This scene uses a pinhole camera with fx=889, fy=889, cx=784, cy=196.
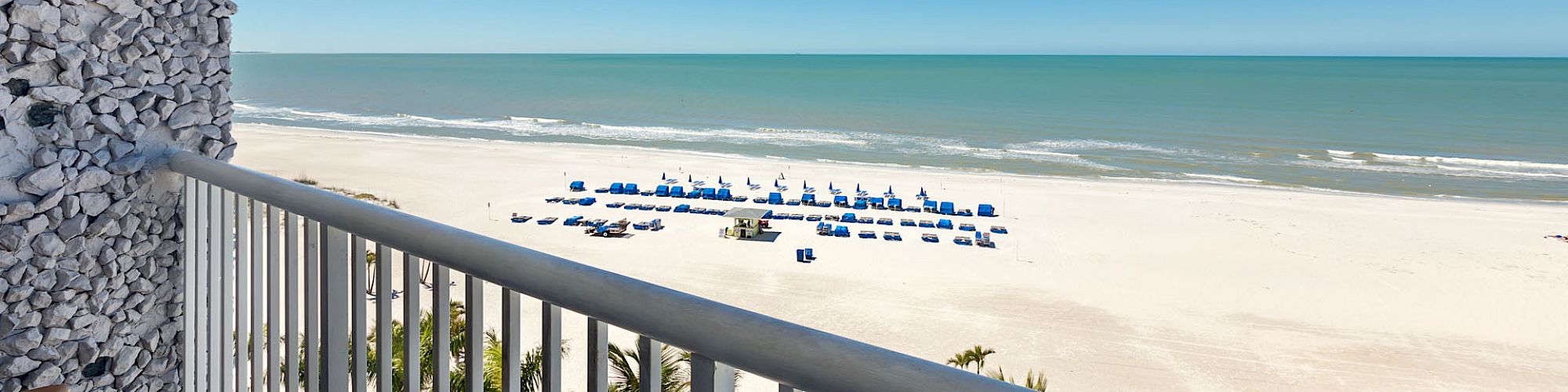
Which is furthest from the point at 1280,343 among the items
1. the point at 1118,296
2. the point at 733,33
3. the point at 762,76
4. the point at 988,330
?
the point at 733,33

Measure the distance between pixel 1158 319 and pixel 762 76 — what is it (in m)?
62.0

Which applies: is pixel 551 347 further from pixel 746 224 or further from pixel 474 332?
pixel 746 224

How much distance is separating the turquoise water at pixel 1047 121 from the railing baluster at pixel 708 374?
21892 millimetres

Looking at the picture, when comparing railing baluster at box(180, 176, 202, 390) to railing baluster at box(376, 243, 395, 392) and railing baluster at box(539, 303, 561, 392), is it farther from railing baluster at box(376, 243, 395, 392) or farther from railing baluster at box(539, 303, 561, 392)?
railing baluster at box(539, 303, 561, 392)

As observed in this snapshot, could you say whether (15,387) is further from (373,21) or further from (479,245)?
(373,21)

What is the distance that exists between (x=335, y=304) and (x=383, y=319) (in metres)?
0.12

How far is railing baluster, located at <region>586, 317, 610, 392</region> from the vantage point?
0.73 metres

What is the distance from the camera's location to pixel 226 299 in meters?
1.78

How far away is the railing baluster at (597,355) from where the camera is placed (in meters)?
0.73

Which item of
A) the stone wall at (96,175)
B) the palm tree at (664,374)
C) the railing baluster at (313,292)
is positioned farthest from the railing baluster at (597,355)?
the palm tree at (664,374)

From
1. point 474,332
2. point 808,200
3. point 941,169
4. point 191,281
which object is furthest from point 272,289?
point 941,169

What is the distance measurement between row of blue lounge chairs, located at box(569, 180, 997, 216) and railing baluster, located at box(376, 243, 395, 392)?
1488 centimetres

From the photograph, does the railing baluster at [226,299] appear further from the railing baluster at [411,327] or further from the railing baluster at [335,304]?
the railing baluster at [411,327]

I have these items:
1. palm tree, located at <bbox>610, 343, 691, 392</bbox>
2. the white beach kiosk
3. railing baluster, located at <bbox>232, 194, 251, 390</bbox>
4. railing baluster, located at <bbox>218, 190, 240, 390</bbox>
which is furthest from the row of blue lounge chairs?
railing baluster, located at <bbox>232, 194, 251, 390</bbox>
